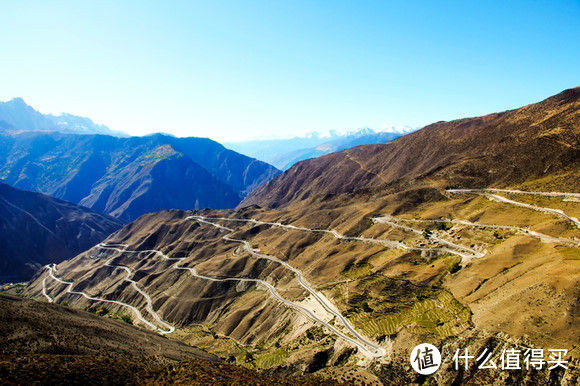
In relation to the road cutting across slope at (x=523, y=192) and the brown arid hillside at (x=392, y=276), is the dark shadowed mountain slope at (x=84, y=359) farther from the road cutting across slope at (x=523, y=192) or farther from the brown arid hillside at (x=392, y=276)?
the road cutting across slope at (x=523, y=192)

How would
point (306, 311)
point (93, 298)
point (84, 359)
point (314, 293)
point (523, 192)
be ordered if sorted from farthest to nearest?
1. point (93, 298)
2. point (523, 192)
3. point (314, 293)
4. point (306, 311)
5. point (84, 359)

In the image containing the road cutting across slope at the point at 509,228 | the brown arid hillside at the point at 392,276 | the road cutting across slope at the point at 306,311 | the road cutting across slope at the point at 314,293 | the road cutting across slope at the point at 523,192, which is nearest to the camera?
the brown arid hillside at the point at 392,276

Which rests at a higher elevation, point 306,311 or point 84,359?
point 84,359

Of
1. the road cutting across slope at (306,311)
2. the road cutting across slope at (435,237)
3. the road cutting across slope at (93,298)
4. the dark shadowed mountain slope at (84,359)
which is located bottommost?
the road cutting across slope at (93,298)

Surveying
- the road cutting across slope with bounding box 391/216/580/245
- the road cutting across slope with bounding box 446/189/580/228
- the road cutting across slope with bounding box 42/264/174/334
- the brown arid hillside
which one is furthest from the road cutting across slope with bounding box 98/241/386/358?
the road cutting across slope with bounding box 446/189/580/228

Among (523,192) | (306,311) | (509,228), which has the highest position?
(523,192)

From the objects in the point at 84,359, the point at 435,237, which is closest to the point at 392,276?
the point at 435,237

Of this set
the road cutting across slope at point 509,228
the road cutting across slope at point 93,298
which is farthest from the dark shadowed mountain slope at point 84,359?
the road cutting across slope at point 509,228

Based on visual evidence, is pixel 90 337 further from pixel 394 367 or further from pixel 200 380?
pixel 394 367

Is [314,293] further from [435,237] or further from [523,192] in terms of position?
[523,192]

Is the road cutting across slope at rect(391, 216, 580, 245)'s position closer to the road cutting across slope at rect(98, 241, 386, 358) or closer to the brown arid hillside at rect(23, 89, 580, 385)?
the brown arid hillside at rect(23, 89, 580, 385)
